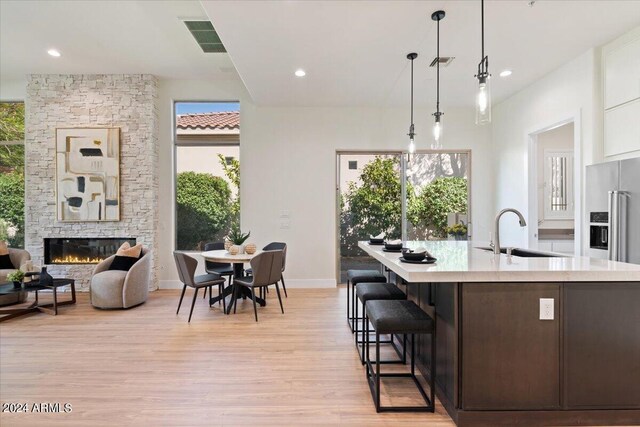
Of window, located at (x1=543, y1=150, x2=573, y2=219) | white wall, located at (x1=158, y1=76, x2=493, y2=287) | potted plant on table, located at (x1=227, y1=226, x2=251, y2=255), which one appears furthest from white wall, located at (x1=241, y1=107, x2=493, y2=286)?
window, located at (x1=543, y1=150, x2=573, y2=219)

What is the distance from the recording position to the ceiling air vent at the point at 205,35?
385 centimetres

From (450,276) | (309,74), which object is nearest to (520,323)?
(450,276)

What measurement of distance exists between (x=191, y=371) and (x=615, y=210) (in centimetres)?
414

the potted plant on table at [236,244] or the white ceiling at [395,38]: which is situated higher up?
the white ceiling at [395,38]

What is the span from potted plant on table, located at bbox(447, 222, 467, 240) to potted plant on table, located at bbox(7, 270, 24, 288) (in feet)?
20.7

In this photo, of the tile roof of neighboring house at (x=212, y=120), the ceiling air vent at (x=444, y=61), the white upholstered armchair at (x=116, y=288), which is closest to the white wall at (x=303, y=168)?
the tile roof of neighboring house at (x=212, y=120)

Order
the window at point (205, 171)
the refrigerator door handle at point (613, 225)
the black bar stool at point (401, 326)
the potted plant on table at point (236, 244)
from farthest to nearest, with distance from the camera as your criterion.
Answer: the window at point (205, 171) < the potted plant on table at point (236, 244) < the refrigerator door handle at point (613, 225) < the black bar stool at point (401, 326)

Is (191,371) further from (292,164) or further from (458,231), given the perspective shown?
(458,231)

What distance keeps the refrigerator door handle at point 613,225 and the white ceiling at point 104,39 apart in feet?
15.3

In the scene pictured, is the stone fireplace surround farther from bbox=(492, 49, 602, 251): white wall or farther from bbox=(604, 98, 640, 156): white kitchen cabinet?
bbox=(604, 98, 640, 156): white kitchen cabinet

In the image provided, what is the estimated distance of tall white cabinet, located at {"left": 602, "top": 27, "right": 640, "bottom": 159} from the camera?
3199 millimetres

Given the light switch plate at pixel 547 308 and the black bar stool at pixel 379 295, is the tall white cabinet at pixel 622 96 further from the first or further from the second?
the black bar stool at pixel 379 295

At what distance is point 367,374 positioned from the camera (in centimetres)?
253

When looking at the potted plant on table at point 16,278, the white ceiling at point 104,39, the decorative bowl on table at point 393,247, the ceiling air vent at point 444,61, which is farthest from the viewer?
the potted plant on table at point 16,278
